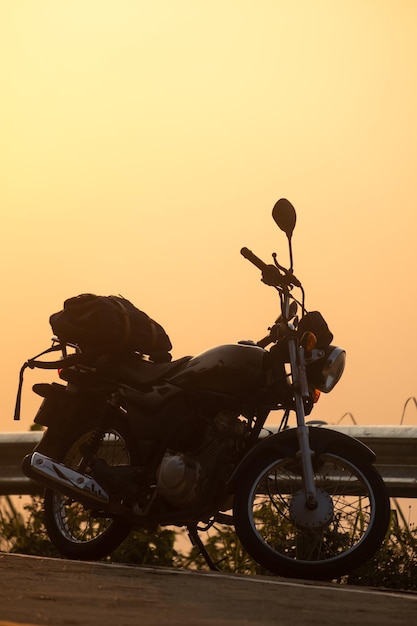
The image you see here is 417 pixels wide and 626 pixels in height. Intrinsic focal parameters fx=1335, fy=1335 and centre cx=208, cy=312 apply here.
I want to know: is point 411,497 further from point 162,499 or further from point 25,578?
point 25,578

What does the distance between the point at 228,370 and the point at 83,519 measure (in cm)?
150

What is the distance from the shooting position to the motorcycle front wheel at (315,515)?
649 cm

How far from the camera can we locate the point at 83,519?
7770mm

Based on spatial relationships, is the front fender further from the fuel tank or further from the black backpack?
the black backpack

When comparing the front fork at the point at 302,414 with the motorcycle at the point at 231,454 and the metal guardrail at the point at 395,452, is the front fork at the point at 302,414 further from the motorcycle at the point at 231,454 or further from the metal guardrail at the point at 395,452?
the metal guardrail at the point at 395,452

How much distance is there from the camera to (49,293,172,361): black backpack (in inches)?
290

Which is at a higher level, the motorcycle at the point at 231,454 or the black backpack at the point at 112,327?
the black backpack at the point at 112,327

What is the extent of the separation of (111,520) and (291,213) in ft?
6.91

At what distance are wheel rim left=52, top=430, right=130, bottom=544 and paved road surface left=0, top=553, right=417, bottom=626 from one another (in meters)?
1.16

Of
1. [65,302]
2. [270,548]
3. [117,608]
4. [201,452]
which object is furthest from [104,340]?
[117,608]

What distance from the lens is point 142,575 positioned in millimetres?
6262

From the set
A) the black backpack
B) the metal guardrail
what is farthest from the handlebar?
the metal guardrail

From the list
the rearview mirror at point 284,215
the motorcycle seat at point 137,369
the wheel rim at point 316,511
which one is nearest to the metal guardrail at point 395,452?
the wheel rim at point 316,511

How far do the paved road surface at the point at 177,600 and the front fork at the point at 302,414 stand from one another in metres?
0.51
